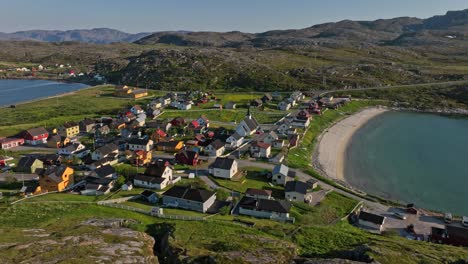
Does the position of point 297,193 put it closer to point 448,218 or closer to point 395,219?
point 395,219

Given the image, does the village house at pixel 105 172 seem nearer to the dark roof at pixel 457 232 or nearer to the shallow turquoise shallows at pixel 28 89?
the dark roof at pixel 457 232

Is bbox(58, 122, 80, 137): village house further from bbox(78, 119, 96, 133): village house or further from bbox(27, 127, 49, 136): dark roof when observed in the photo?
bbox(27, 127, 49, 136): dark roof

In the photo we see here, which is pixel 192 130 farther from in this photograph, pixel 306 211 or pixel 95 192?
pixel 306 211

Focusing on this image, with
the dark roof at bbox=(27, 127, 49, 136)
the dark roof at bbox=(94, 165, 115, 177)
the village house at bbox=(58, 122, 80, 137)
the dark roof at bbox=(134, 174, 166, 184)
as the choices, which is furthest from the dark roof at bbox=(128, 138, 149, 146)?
the dark roof at bbox=(27, 127, 49, 136)

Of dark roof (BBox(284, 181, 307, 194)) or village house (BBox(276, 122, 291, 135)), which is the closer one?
dark roof (BBox(284, 181, 307, 194))

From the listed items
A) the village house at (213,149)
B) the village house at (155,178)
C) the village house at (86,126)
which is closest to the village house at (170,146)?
the village house at (213,149)

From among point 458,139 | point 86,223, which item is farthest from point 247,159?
point 458,139

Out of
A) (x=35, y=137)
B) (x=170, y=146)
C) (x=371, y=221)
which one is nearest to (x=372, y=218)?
(x=371, y=221)
